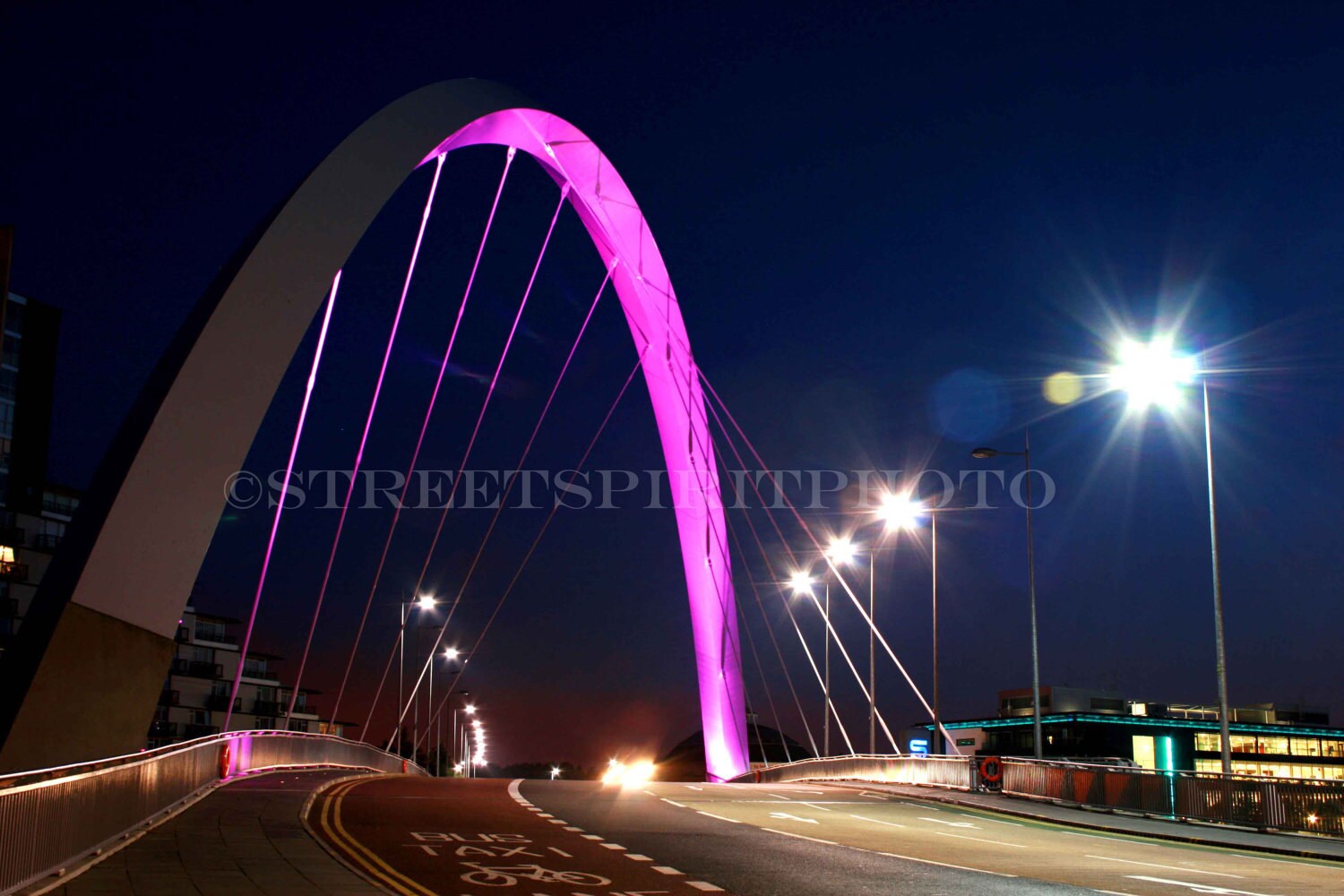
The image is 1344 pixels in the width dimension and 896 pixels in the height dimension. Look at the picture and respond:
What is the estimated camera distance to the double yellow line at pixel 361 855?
1117 cm

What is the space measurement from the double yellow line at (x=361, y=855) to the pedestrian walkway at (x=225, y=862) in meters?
0.22

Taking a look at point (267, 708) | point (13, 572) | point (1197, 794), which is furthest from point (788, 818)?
point (267, 708)

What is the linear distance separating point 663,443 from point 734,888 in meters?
35.2

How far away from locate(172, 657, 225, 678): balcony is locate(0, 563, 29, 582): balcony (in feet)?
54.4

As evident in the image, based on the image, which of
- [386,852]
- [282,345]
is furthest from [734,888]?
[282,345]

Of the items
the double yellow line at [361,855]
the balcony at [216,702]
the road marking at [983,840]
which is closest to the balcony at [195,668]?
the balcony at [216,702]

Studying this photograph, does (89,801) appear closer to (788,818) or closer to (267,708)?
(788,818)

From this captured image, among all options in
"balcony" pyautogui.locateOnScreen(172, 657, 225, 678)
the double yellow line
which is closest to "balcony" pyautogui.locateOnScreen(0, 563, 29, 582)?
"balcony" pyautogui.locateOnScreen(172, 657, 225, 678)

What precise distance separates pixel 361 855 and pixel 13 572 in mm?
65574

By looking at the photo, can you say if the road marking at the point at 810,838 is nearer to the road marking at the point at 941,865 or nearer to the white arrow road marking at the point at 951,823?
the road marking at the point at 941,865

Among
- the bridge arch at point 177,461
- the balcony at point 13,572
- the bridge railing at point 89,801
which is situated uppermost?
the balcony at point 13,572

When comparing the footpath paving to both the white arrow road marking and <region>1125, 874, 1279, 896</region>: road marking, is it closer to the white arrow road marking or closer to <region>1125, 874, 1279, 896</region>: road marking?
the white arrow road marking

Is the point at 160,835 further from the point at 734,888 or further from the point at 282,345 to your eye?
the point at 282,345

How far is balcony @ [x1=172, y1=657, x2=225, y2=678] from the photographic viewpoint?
88.0 metres
